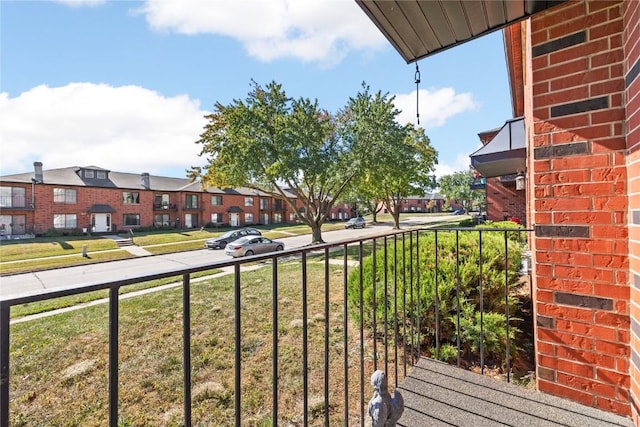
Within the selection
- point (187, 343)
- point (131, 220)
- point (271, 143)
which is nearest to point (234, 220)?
point (131, 220)

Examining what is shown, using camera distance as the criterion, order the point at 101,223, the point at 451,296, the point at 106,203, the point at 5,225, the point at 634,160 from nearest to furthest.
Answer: the point at 634,160
the point at 451,296
the point at 5,225
the point at 101,223
the point at 106,203

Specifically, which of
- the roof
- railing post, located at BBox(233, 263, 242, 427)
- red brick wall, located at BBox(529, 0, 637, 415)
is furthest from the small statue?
the roof

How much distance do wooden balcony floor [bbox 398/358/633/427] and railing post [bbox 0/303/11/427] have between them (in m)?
1.97

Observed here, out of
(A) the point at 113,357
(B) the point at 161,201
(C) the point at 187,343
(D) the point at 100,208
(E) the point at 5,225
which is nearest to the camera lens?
(A) the point at 113,357

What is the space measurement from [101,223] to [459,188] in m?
43.3

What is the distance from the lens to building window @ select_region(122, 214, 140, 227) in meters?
28.2

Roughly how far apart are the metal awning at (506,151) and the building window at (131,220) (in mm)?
31953

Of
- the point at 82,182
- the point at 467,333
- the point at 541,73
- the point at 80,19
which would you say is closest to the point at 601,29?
the point at 541,73

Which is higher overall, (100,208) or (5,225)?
(100,208)

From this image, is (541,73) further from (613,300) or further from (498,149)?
(498,149)

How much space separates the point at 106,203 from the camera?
2730 cm

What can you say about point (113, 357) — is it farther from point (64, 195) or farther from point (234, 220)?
point (234, 220)

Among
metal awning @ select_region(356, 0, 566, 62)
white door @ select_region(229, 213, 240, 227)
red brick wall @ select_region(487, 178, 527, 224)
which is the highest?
metal awning @ select_region(356, 0, 566, 62)

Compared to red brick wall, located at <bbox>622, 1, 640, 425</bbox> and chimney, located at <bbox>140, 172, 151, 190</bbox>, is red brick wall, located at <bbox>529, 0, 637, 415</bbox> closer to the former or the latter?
red brick wall, located at <bbox>622, 1, 640, 425</bbox>
